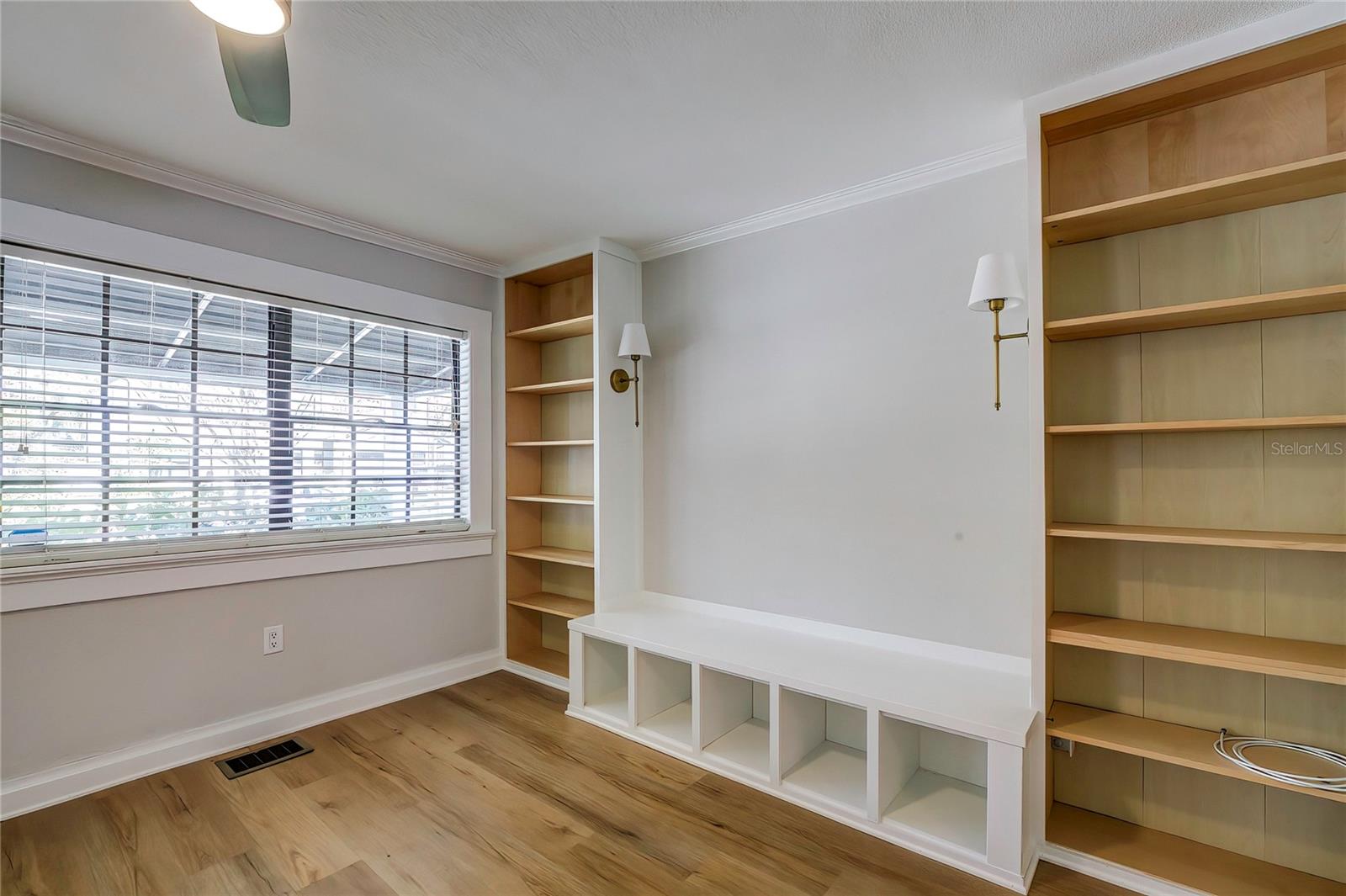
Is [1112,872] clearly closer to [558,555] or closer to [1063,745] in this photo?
[1063,745]

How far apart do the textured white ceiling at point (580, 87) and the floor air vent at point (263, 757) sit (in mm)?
2463

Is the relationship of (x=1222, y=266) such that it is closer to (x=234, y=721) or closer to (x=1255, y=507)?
(x=1255, y=507)

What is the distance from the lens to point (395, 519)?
346 cm


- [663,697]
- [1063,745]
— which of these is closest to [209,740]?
[663,697]

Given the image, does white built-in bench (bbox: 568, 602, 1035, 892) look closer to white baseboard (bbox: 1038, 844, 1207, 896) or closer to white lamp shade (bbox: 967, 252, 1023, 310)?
white baseboard (bbox: 1038, 844, 1207, 896)

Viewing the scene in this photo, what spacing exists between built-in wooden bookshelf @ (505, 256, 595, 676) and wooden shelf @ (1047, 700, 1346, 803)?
7.87 ft

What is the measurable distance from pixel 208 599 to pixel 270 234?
167 cm

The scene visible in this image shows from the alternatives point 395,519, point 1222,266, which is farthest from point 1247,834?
point 395,519

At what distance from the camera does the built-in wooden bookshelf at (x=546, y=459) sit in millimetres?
3775

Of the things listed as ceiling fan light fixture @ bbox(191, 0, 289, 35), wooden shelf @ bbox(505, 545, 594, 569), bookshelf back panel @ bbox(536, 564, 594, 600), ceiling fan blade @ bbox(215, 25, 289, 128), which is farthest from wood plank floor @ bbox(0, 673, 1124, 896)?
ceiling fan light fixture @ bbox(191, 0, 289, 35)

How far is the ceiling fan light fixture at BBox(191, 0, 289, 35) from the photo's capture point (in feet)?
3.96

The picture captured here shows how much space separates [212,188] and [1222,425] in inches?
150

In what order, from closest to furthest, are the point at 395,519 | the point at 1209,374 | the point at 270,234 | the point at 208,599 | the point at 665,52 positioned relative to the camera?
1. the point at 665,52
2. the point at 1209,374
3. the point at 208,599
4. the point at 270,234
5. the point at 395,519

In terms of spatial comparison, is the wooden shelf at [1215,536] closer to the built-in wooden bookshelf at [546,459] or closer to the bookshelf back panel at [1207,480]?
the bookshelf back panel at [1207,480]
